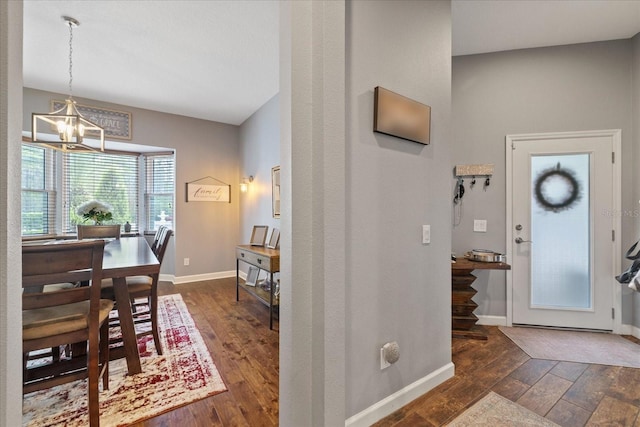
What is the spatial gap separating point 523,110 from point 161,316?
4663mm

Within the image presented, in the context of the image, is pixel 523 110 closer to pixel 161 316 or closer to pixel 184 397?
pixel 184 397

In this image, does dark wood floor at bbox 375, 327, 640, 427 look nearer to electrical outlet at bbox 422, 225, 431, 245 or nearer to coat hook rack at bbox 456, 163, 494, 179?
electrical outlet at bbox 422, 225, 431, 245

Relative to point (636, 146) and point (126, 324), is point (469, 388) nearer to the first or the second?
point (126, 324)

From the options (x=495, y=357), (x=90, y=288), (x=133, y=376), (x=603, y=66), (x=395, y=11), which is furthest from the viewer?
(x=603, y=66)

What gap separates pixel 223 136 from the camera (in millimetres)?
5074

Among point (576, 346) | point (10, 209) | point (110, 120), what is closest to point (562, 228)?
point (576, 346)

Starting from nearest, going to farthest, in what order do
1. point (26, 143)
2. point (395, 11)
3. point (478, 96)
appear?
point (395, 11) < point (478, 96) < point (26, 143)

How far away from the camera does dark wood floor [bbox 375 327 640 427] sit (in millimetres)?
1569

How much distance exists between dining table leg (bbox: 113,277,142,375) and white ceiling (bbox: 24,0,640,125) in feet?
7.20

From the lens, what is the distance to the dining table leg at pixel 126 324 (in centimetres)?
191

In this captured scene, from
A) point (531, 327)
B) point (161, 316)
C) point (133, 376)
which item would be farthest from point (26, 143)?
point (531, 327)

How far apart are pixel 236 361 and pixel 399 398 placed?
131 cm

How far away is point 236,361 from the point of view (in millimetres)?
2199

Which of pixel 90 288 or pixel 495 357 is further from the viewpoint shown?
pixel 495 357
